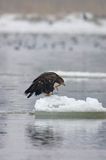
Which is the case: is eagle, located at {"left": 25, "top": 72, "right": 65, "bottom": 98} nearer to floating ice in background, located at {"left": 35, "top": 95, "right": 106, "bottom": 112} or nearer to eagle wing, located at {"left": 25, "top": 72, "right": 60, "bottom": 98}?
eagle wing, located at {"left": 25, "top": 72, "right": 60, "bottom": 98}

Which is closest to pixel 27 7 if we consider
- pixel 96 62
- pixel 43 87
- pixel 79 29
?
pixel 79 29

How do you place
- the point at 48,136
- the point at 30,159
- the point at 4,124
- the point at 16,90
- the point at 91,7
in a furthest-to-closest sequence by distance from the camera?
1. the point at 91,7
2. the point at 16,90
3. the point at 4,124
4. the point at 48,136
5. the point at 30,159

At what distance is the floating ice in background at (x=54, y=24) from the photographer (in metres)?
75.2

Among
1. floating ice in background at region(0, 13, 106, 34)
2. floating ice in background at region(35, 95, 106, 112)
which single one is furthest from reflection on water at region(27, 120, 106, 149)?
floating ice in background at region(0, 13, 106, 34)

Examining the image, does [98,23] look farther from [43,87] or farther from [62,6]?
[43,87]

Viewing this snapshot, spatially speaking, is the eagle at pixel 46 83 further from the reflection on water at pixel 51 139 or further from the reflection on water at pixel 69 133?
the reflection on water at pixel 69 133

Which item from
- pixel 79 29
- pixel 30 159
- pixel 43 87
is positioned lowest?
pixel 30 159

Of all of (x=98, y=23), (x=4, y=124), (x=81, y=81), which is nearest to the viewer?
(x=4, y=124)

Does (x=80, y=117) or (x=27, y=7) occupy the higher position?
(x=27, y=7)

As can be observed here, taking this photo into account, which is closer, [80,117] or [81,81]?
[80,117]

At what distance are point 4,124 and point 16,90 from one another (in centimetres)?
599

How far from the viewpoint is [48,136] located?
1370 centimetres

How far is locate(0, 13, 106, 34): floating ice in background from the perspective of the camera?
247ft

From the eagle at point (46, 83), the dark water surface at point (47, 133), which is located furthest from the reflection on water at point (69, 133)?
the eagle at point (46, 83)
